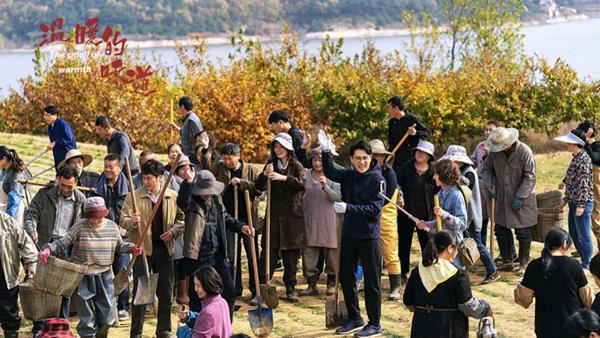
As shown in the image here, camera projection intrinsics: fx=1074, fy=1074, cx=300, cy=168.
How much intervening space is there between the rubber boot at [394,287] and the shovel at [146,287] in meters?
2.76

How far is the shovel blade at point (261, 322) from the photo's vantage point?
9.95 metres

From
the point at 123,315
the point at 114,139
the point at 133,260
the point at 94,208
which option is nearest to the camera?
the point at 94,208

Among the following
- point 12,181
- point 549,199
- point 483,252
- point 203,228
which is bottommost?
point 483,252

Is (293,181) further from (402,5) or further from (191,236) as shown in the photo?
(402,5)

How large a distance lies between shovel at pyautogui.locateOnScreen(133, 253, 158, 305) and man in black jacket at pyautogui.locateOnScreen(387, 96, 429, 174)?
370 centimetres

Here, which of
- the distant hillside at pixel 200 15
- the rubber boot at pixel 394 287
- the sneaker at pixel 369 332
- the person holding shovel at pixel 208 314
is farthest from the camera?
the distant hillside at pixel 200 15

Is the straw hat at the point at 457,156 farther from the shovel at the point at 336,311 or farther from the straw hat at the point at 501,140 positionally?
the shovel at the point at 336,311

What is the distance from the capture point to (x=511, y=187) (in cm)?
1184

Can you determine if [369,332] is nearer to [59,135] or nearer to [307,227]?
[307,227]

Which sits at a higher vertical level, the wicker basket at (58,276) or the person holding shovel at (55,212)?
the person holding shovel at (55,212)

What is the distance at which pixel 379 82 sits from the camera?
22.1 meters

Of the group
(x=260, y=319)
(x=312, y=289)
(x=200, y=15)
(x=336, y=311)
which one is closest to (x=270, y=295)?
(x=260, y=319)

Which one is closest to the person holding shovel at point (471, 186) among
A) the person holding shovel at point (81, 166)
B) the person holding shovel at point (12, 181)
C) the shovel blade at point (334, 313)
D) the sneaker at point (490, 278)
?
the sneaker at point (490, 278)

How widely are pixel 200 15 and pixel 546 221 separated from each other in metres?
105
